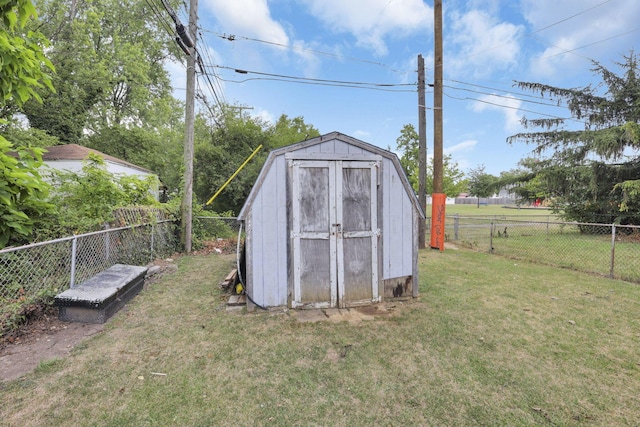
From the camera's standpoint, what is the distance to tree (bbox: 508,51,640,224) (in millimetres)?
11820

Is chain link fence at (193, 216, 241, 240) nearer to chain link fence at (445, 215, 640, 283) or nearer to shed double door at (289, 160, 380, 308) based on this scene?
shed double door at (289, 160, 380, 308)

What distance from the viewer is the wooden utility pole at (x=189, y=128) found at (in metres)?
7.13

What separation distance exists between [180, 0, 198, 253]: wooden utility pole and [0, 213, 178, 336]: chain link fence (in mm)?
1964

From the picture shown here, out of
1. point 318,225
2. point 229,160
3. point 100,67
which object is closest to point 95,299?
point 318,225

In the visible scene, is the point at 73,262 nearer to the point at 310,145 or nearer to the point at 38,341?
the point at 38,341

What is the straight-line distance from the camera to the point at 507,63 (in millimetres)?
12148

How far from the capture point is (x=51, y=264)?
149 inches

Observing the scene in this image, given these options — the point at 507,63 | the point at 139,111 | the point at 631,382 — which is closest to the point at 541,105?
the point at 507,63

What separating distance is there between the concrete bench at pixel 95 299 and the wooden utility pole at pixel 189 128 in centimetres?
369

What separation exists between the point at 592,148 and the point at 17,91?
56.4 ft

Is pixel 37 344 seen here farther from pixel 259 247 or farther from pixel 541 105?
pixel 541 105

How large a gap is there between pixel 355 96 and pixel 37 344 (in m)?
12.2

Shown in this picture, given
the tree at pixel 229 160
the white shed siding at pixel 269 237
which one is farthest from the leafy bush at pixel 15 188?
the tree at pixel 229 160

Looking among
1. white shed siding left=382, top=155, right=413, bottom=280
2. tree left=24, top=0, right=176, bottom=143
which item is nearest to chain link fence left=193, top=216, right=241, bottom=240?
white shed siding left=382, top=155, right=413, bottom=280
